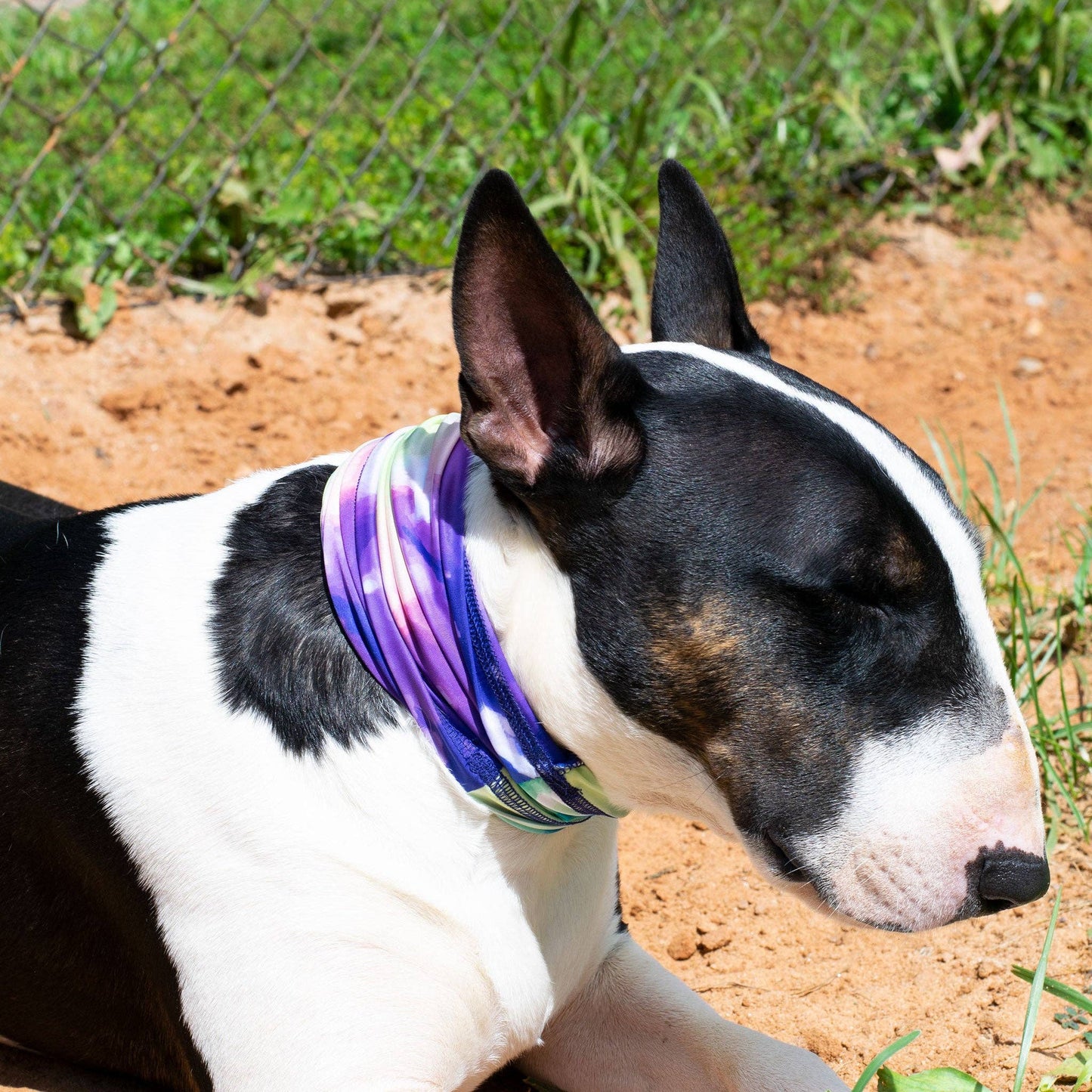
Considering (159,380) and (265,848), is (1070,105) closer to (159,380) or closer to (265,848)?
(159,380)

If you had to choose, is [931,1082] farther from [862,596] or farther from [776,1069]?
[862,596]

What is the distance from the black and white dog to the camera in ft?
A: 5.67

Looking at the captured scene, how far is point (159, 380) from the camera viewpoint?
4.32 metres

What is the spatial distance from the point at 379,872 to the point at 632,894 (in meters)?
1.09

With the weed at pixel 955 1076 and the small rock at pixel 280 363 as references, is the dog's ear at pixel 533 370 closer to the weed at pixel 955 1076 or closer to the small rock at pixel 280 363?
the weed at pixel 955 1076

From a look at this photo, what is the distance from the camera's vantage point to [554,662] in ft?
5.90

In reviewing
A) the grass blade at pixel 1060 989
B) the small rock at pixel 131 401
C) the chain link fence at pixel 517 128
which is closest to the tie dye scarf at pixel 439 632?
the grass blade at pixel 1060 989

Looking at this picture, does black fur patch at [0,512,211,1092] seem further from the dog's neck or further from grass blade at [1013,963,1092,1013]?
grass blade at [1013,963,1092,1013]

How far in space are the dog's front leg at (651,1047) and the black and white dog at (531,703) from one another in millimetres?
14

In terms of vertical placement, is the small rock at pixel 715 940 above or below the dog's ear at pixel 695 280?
below

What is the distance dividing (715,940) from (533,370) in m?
1.37

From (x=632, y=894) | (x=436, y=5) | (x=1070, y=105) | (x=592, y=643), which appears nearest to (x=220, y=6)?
(x=436, y=5)

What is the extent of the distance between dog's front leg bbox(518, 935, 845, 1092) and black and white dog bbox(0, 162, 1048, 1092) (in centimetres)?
1

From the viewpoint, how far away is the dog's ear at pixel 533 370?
1734mm
